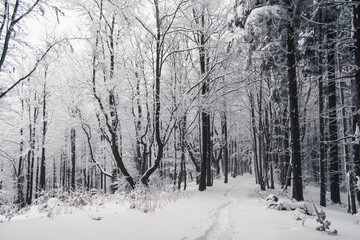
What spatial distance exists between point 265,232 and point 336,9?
10387mm

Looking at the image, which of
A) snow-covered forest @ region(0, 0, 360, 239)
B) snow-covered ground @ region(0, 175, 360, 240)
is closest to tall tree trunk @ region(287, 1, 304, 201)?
snow-covered forest @ region(0, 0, 360, 239)

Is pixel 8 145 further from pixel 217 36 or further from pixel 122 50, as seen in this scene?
pixel 217 36

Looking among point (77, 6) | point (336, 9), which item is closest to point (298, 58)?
point (336, 9)

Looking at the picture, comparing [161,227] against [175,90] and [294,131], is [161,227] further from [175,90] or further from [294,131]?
[175,90]

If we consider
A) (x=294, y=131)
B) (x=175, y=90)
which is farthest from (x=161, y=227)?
(x=175, y=90)

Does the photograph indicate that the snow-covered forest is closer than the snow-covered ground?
No

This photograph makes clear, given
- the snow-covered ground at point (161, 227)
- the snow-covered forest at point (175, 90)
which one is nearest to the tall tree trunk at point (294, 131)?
the snow-covered forest at point (175, 90)

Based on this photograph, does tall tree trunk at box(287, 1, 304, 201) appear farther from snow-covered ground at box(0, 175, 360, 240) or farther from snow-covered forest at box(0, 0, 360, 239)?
snow-covered ground at box(0, 175, 360, 240)

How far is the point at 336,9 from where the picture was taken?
392 inches

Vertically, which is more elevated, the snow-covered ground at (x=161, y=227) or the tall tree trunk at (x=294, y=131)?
the tall tree trunk at (x=294, y=131)

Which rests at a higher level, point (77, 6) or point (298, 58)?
point (77, 6)

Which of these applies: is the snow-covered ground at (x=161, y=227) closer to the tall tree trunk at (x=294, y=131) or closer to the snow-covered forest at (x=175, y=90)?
the snow-covered forest at (x=175, y=90)

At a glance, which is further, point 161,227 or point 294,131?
point 294,131

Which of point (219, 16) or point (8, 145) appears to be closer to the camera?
point (219, 16)
